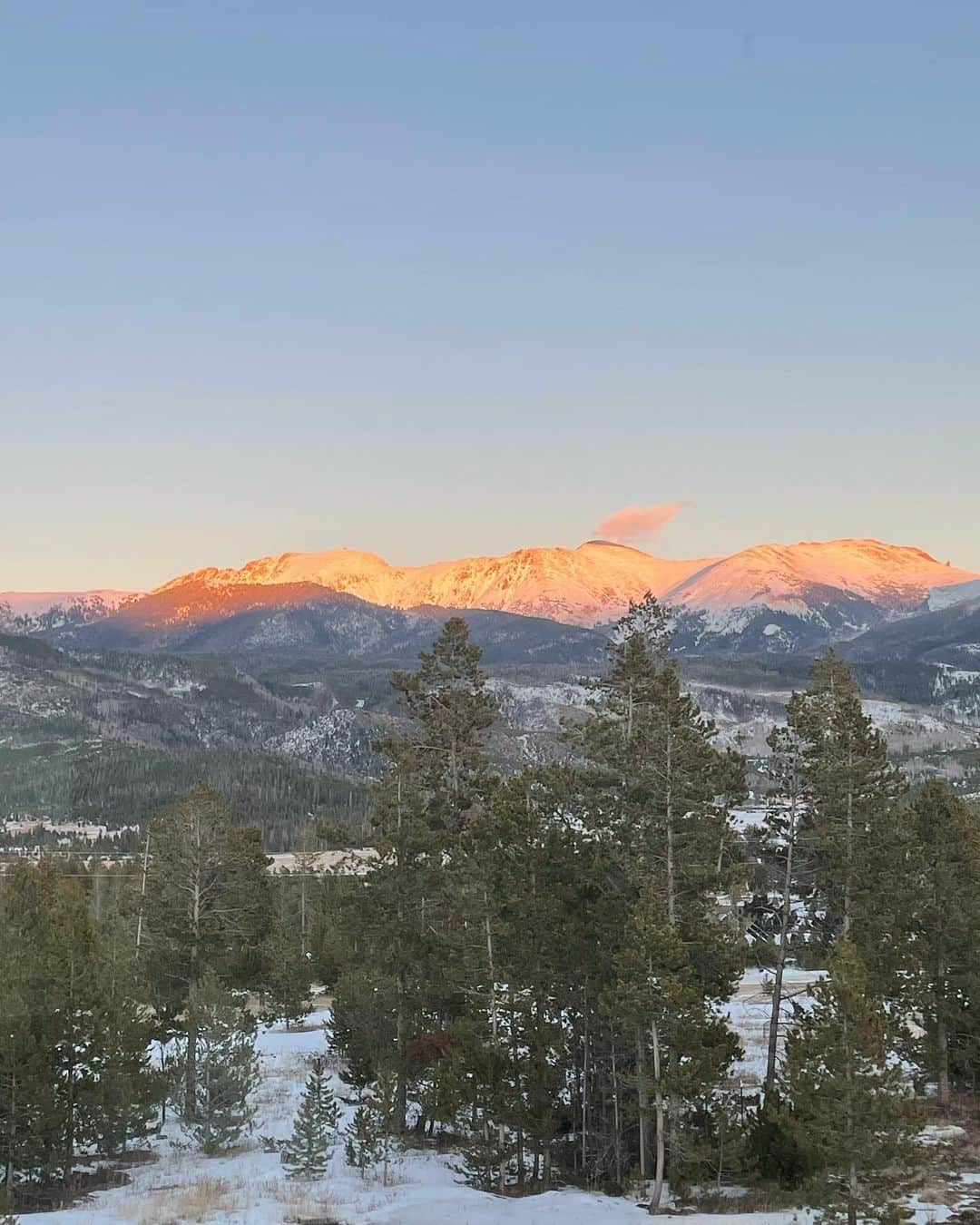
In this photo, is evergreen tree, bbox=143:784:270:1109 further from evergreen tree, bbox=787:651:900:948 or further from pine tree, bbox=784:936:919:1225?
pine tree, bbox=784:936:919:1225

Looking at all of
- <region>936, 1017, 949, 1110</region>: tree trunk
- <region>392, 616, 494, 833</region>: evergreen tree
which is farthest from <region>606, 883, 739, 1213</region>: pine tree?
<region>936, 1017, 949, 1110</region>: tree trunk

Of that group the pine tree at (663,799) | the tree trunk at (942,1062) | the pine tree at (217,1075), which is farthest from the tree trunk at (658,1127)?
the pine tree at (217,1075)

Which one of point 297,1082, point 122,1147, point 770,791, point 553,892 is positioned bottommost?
point 297,1082

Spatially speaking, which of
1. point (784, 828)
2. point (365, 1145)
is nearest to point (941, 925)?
point (784, 828)

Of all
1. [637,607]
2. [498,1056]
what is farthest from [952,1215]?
[637,607]

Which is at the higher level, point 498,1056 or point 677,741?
point 677,741

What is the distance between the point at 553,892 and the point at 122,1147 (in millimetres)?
17100

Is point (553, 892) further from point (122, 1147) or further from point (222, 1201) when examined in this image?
point (122, 1147)

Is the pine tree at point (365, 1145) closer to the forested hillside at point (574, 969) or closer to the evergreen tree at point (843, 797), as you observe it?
the forested hillside at point (574, 969)

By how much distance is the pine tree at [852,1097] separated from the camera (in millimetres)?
22875

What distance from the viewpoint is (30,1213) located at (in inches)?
1062

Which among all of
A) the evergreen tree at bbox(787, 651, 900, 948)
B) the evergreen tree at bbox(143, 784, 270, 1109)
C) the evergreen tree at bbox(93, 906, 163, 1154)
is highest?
the evergreen tree at bbox(787, 651, 900, 948)

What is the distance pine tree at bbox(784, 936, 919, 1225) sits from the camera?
22.9 metres

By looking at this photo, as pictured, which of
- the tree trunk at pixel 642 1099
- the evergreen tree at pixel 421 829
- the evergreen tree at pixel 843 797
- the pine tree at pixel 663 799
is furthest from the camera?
the evergreen tree at pixel 421 829
